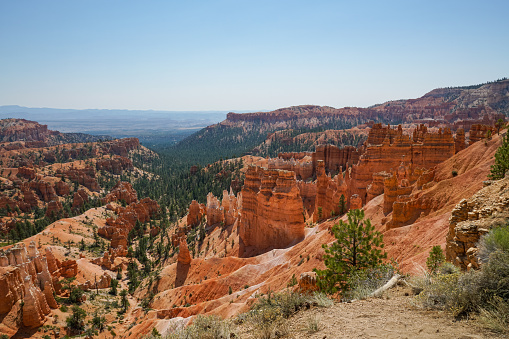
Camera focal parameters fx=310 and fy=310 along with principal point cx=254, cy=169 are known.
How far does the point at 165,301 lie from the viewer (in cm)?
3228

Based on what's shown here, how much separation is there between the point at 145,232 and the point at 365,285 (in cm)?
6511

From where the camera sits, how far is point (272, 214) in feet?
120

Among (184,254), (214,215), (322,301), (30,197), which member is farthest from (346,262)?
(30,197)

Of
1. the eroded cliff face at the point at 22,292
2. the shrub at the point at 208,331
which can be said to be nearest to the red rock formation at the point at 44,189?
the eroded cliff face at the point at 22,292

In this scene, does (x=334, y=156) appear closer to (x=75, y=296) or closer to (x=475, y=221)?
(x=75, y=296)

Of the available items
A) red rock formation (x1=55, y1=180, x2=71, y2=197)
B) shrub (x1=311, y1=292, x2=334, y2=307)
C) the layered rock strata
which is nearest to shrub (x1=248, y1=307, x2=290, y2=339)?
shrub (x1=311, y1=292, x2=334, y2=307)

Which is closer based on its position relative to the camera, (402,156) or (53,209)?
(402,156)

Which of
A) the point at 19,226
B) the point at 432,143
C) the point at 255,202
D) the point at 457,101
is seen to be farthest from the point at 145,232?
the point at 457,101

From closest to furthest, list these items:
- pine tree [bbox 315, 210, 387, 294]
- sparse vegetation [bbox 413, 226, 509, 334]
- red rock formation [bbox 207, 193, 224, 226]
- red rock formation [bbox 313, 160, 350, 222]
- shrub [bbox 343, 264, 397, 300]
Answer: sparse vegetation [bbox 413, 226, 509, 334] → shrub [bbox 343, 264, 397, 300] → pine tree [bbox 315, 210, 387, 294] → red rock formation [bbox 313, 160, 350, 222] → red rock formation [bbox 207, 193, 224, 226]

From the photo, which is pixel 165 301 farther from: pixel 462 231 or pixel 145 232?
pixel 145 232

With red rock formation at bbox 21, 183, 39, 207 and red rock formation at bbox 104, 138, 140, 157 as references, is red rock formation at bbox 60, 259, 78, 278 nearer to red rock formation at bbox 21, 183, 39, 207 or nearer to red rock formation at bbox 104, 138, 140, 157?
red rock formation at bbox 21, 183, 39, 207

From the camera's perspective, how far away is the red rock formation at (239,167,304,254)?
35250mm

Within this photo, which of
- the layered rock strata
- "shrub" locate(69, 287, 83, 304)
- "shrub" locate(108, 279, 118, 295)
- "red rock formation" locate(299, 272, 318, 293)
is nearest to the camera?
the layered rock strata

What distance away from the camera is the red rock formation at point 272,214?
116ft
